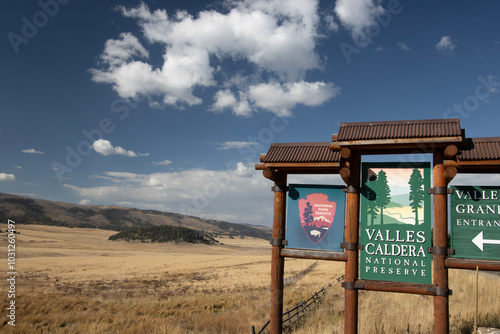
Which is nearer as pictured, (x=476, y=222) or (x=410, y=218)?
(x=476, y=222)

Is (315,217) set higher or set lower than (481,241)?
higher

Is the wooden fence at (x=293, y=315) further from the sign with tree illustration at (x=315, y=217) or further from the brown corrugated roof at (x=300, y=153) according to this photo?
the brown corrugated roof at (x=300, y=153)

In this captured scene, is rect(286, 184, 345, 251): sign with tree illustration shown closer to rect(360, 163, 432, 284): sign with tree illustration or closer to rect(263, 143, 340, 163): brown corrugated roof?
rect(360, 163, 432, 284): sign with tree illustration

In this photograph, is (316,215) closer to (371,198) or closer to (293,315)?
(371,198)

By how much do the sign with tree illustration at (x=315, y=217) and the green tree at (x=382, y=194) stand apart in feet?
2.62

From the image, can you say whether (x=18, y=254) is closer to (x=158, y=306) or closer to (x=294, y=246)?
(x=158, y=306)

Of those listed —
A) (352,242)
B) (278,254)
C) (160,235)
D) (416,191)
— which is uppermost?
(416,191)

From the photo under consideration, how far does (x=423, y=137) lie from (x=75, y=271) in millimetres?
39949

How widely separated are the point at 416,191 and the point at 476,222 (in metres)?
1.28

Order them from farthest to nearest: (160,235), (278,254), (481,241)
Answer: (160,235) < (278,254) < (481,241)

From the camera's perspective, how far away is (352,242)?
7.46 meters

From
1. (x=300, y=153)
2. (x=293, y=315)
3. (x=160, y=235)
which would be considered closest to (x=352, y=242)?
(x=300, y=153)

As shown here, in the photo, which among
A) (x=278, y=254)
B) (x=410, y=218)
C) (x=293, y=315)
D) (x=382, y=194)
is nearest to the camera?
(x=410, y=218)

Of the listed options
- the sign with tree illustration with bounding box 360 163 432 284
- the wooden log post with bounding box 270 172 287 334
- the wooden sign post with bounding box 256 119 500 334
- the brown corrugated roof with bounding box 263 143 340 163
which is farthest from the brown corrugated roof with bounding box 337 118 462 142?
the wooden log post with bounding box 270 172 287 334
